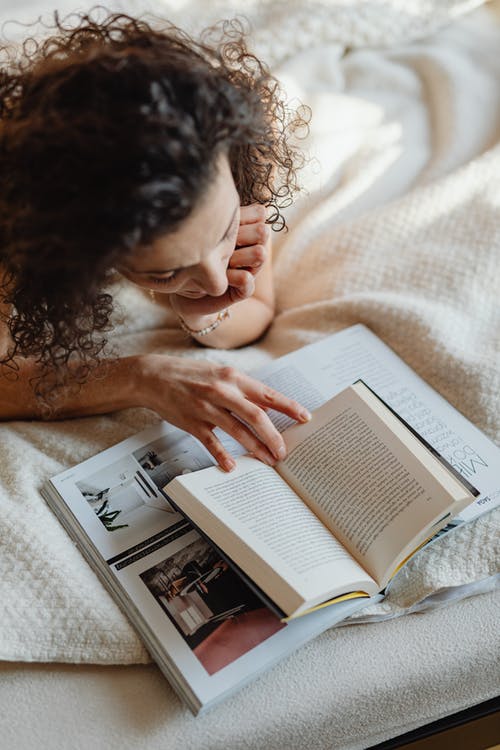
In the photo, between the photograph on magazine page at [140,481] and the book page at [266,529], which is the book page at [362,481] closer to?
the book page at [266,529]

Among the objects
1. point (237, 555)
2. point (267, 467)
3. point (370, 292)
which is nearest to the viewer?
point (237, 555)

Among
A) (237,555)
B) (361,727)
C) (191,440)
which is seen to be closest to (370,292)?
(191,440)

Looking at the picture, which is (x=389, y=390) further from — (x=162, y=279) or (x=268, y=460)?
(x=162, y=279)

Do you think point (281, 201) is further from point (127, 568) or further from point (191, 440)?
point (127, 568)

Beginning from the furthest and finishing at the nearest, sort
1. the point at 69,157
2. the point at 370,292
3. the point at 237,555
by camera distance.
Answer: the point at 370,292 → the point at 237,555 → the point at 69,157

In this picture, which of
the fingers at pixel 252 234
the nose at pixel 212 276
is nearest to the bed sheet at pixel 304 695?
the nose at pixel 212 276

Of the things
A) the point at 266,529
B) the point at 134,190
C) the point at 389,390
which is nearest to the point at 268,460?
the point at 266,529

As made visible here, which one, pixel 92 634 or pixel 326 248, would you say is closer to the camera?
pixel 92 634

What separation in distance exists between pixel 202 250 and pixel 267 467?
0.30m

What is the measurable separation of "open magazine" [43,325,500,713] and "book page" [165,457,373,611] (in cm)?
3

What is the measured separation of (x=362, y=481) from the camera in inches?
33.9

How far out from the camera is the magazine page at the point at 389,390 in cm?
93

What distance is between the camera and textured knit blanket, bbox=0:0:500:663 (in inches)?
34.0

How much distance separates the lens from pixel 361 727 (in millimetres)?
838
